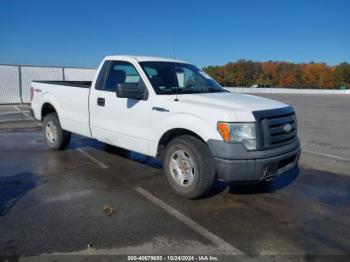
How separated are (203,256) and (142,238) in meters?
0.73

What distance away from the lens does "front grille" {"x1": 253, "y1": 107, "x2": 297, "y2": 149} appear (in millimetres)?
4391

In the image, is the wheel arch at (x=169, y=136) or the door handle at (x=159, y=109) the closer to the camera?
the wheel arch at (x=169, y=136)

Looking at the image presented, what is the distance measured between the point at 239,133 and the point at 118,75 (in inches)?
110

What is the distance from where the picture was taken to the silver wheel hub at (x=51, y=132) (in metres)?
7.64

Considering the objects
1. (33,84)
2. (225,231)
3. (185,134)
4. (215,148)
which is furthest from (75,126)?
(225,231)

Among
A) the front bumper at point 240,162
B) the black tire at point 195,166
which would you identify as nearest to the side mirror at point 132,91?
the black tire at point 195,166

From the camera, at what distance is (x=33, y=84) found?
321 inches

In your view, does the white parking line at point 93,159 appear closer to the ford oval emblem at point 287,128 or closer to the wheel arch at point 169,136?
the wheel arch at point 169,136

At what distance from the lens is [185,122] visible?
15.3ft

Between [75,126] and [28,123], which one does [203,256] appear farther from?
[28,123]

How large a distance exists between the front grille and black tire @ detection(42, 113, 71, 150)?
4.74 metres

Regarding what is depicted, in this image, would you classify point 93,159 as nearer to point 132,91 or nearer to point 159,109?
point 132,91

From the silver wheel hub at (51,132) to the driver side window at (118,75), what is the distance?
7.07 ft

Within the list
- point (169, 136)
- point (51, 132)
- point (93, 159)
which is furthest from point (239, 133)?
point (51, 132)
